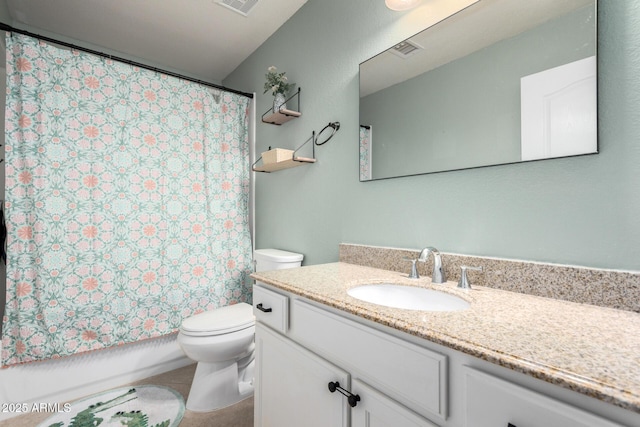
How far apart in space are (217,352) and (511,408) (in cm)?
150

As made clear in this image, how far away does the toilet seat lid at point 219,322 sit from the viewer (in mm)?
1615

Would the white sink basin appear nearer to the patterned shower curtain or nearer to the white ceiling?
the patterned shower curtain

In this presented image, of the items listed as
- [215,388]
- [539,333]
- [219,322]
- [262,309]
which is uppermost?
[539,333]

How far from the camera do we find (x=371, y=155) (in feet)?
4.87

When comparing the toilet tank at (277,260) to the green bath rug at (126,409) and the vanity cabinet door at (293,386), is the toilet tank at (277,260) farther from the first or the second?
the green bath rug at (126,409)

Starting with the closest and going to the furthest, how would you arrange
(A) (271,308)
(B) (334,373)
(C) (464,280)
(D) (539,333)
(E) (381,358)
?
(D) (539,333) → (E) (381,358) → (B) (334,373) → (C) (464,280) → (A) (271,308)

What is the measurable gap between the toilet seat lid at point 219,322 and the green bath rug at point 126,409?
0.46 meters

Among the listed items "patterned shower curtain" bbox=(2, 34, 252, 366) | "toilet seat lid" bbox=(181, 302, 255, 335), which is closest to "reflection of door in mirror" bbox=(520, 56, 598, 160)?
"toilet seat lid" bbox=(181, 302, 255, 335)

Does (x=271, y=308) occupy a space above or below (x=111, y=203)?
below

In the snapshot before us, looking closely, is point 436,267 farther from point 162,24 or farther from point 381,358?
point 162,24

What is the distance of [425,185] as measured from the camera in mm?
1269

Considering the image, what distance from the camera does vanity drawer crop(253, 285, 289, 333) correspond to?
108 cm

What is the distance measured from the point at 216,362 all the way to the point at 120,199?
121 centimetres

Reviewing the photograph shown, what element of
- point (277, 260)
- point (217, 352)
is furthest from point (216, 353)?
point (277, 260)
